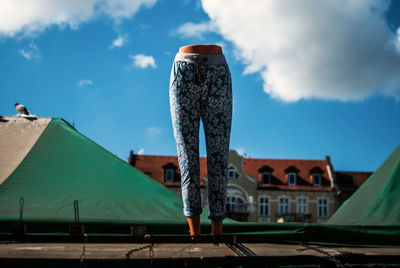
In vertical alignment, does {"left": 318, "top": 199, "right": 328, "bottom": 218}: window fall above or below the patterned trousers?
below

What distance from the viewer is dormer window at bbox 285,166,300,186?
3042cm

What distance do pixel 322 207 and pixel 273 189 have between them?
388cm

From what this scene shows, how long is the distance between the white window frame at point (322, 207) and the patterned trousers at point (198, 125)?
2968cm

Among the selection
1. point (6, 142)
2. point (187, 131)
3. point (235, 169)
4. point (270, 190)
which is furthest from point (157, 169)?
point (187, 131)

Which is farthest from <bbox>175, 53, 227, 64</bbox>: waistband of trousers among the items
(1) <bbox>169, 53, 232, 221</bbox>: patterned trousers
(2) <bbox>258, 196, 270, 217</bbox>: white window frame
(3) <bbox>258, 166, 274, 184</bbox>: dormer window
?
(3) <bbox>258, 166, 274, 184</bbox>: dormer window

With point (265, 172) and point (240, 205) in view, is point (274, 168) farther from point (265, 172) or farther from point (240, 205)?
point (240, 205)

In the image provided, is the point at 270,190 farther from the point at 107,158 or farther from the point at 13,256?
the point at 13,256

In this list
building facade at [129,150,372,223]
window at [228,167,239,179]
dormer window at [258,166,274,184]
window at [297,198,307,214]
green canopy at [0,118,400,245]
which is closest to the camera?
green canopy at [0,118,400,245]

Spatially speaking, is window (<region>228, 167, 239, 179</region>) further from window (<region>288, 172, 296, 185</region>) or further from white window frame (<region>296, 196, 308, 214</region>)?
white window frame (<region>296, 196, 308, 214</region>)

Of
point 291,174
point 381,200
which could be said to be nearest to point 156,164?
point 291,174

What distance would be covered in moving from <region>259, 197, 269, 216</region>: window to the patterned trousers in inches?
1123

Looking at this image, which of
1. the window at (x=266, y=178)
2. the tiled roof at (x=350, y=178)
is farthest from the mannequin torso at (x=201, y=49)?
the tiled roof at (x=350, y=178)

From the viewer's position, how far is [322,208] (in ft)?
97.9

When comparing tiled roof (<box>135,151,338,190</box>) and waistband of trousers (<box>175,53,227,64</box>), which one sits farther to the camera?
tiled roof (<box>135,151,338,190</box>)
